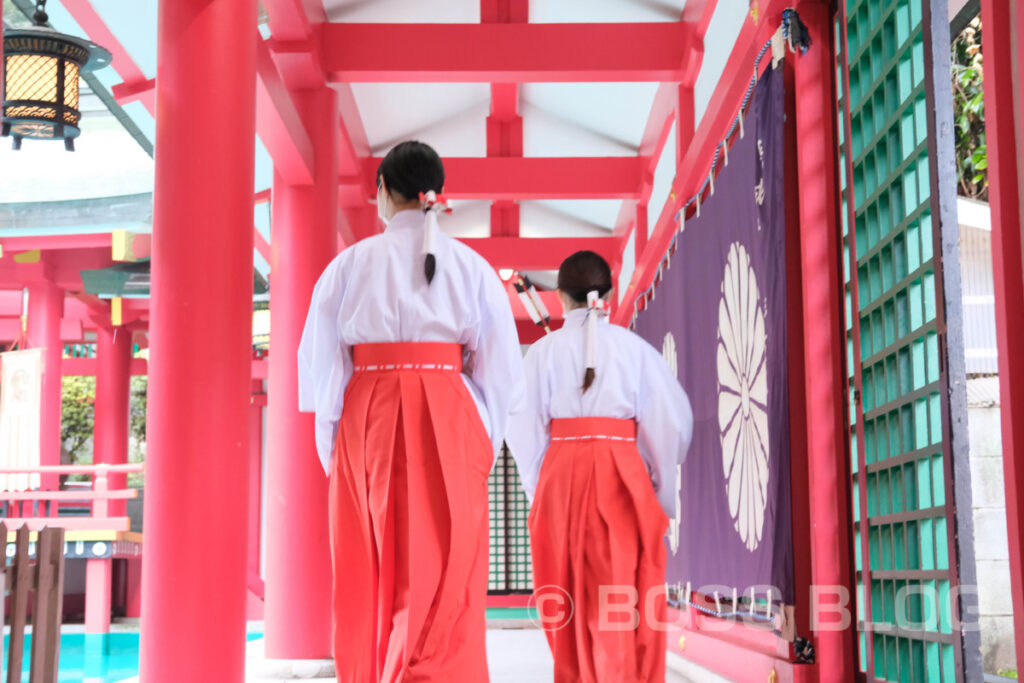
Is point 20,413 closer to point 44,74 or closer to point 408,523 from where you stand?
point 44,74

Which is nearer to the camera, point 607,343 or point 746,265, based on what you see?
point 607,343

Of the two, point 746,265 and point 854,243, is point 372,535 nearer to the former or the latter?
point 854,243

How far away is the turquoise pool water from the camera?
291 inches

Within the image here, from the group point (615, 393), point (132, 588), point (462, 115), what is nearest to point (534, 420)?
point (615, 393)

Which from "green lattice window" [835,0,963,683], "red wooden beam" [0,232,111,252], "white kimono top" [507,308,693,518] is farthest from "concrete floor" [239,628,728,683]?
"red wooden beam" [0,232,111,252]

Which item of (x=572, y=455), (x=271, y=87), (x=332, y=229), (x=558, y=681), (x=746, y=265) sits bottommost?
(x=558, y=681)


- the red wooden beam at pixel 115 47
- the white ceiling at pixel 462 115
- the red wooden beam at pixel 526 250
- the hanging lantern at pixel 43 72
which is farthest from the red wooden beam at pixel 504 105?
the hanging lantern at pixel 43 72

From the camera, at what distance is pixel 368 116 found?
26.3 ft

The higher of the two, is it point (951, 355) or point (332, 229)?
point (332, 229)

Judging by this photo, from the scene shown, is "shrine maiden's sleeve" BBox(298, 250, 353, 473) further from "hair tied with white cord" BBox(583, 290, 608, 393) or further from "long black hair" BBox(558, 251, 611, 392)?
"long black hair" BBox(558, 251, 611, 392)

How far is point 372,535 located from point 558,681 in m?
1.36

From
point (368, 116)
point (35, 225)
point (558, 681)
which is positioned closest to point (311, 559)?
point (558, 681)

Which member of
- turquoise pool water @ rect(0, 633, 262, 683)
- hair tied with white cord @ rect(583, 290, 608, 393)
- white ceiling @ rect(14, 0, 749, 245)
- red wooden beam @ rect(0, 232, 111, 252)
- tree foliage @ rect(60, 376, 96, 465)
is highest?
white ceiling @ rect(14, 0, 749, 245)

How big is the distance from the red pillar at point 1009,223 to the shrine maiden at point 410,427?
4.00 feet
